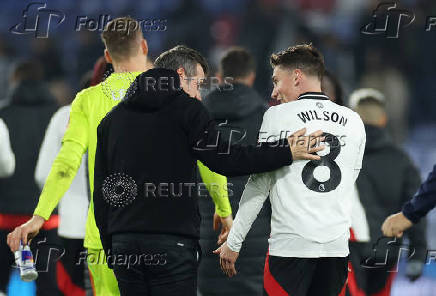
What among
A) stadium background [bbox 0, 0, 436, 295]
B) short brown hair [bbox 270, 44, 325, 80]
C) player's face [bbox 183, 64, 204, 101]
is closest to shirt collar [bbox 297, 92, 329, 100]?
short brown hair [bbox 270, 44, 325, 80]

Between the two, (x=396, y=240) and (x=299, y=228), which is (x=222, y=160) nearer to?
(x=299, y=228)

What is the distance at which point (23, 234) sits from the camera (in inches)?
205

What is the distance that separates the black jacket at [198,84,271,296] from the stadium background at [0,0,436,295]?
6.94 m

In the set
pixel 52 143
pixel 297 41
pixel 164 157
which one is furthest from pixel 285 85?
pixel 297 41

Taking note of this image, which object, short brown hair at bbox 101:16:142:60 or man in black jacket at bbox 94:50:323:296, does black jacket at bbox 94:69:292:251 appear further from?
short brown hair at bbox 101:16:142:60

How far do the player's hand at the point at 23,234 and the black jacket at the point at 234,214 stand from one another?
68.8 inches

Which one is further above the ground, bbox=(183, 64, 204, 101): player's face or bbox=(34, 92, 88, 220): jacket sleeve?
bbox=(183, 64, 204, 101): player's face

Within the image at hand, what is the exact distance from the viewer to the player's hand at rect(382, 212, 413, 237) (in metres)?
5.70

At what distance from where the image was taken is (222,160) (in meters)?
4.88

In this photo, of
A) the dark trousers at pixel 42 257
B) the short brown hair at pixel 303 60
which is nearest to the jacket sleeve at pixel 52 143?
the dark trousers at pixel 42 257

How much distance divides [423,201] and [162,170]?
5.47 feet

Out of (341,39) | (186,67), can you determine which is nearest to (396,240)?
(186,67)

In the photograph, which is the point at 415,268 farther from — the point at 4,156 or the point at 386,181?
the point at 4,156

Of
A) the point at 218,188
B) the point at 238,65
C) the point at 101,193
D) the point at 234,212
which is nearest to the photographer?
the point at 101,193
